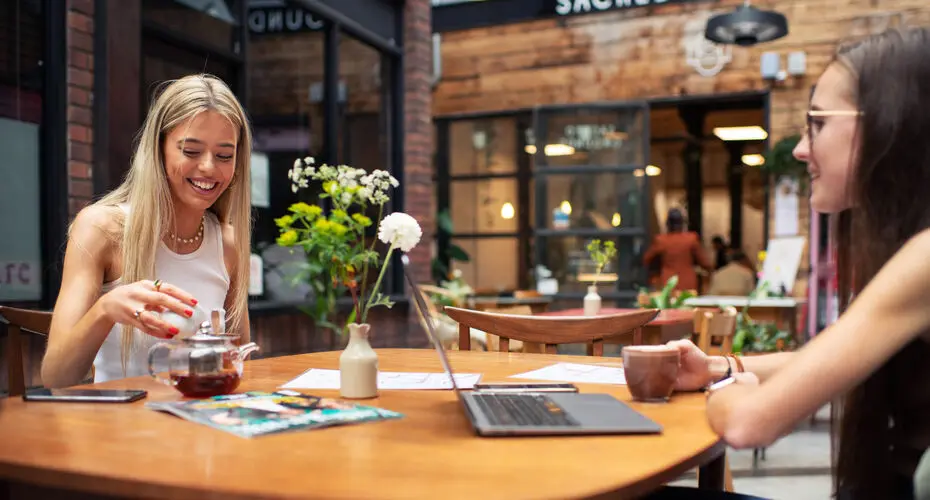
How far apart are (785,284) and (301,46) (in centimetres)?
448

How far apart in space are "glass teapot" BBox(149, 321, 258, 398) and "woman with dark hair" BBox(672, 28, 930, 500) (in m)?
0.75

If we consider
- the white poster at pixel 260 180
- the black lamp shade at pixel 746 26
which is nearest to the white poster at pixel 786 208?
the black lamp shade at pixel 746 26

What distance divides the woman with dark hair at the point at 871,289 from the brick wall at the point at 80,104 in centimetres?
316

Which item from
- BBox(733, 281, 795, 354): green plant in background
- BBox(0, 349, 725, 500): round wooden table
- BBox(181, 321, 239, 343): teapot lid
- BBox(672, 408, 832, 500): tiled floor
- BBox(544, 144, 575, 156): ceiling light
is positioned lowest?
BBox(672, 408, 832, 500): tiled floor

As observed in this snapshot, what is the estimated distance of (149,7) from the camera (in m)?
4.24

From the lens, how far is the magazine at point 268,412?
1.12 m

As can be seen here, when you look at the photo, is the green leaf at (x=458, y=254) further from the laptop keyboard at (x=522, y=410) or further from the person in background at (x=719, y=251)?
the laptop keyboard at (x=522, y=410)

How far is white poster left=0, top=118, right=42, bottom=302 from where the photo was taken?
131 inches

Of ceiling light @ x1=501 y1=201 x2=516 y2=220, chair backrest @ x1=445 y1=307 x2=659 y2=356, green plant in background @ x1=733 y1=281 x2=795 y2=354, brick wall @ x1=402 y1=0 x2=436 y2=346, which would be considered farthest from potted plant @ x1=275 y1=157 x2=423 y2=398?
ceiling light @ x1=501 y1=201 x2=516 y2=220

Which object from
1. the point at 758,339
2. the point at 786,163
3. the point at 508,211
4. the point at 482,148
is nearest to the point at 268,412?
the point at 758,339

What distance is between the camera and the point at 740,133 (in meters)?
12.0

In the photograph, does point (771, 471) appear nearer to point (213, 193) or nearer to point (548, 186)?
point (213, 193)

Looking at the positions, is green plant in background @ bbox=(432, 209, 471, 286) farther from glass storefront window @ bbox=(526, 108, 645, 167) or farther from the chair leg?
the chair leg

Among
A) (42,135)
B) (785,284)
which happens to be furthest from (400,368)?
(785,284)
